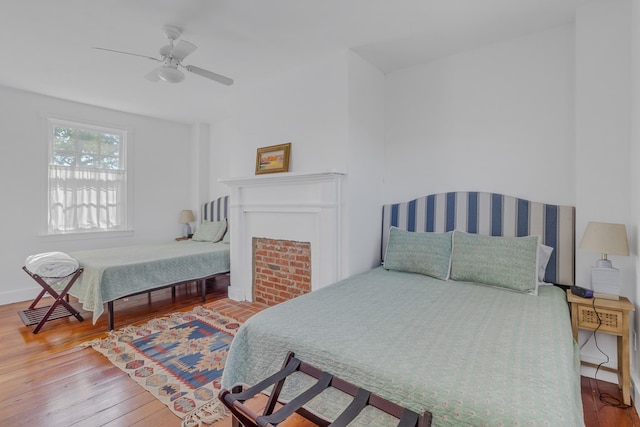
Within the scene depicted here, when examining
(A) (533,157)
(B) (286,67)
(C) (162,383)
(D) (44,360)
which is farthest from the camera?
(B) (286,67)

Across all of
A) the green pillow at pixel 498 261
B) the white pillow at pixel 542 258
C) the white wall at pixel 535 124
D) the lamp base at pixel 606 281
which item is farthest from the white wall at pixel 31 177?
the lamp base at pixel 606 281

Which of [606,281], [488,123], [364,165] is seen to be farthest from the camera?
[364,165]

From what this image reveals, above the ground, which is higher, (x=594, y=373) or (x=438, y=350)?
(x=438, y=350)

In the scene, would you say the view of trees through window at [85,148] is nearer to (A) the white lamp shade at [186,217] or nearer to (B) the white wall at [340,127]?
(A) the white lamp shade at [186,217]

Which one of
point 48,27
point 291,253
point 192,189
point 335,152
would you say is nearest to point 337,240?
point 291,253

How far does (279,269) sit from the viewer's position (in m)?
3.42

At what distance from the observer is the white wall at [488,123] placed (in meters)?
2.52

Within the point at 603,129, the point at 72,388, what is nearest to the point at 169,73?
the point at 72,388

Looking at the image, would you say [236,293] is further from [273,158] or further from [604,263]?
[604,263]

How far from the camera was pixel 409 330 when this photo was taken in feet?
5.25

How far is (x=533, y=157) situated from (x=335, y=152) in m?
1.69

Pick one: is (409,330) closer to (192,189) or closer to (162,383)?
(162,383)

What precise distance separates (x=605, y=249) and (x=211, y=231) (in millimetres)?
4509

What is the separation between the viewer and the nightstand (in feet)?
6.13
